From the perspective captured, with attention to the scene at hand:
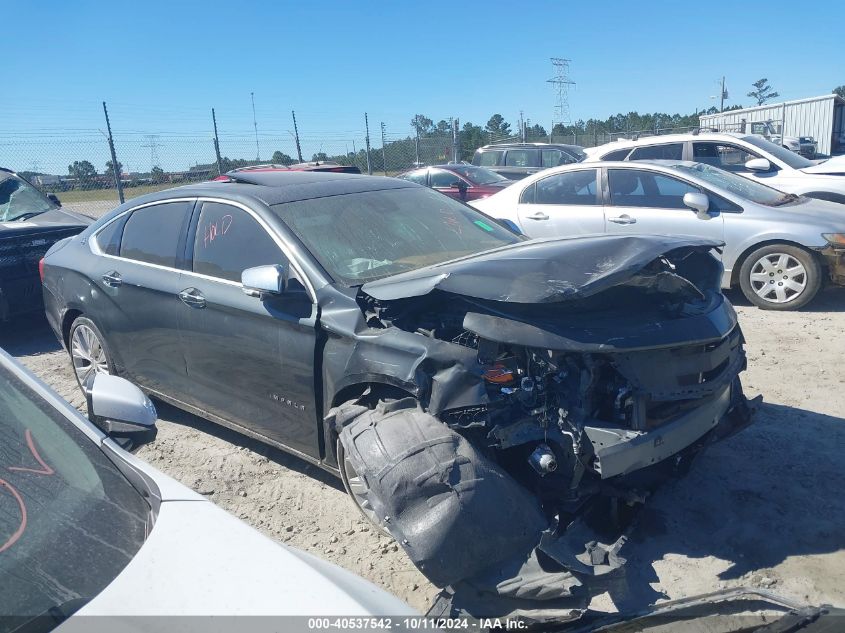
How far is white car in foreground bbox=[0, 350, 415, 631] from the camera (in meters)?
1.63

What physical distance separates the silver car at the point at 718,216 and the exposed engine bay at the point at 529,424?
12.3ft

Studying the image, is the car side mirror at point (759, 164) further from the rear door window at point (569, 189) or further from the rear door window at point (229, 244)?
the rear door window at point (229, 244)

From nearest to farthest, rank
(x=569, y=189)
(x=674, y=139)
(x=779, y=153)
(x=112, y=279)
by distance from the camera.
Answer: (x=112, y=279) < (x=569, y=189) < (x=779, y=153) < (x=674, y=139)

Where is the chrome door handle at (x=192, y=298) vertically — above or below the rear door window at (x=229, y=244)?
below

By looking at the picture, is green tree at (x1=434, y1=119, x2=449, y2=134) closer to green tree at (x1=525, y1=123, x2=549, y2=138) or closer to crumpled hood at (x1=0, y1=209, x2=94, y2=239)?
green tree at (x1=525, y1=123, x2=549, y2=138)

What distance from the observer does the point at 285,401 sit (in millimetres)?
3783

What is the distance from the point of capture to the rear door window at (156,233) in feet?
14.8

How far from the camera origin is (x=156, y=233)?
15.4ft

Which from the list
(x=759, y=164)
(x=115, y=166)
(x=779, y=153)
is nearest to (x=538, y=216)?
(x=759, y=164)

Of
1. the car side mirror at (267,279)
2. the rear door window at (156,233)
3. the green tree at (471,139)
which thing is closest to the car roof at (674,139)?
the rear door window at (156,233)

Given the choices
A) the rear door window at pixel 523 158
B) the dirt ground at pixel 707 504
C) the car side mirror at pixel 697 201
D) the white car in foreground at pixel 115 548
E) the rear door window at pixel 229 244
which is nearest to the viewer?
the white car in foreground at pixel 115 548

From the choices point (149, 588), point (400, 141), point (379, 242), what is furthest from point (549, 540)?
point (400, 141)

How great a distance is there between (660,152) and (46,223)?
8.33 meters

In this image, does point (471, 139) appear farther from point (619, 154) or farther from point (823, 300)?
point (823, 300)
